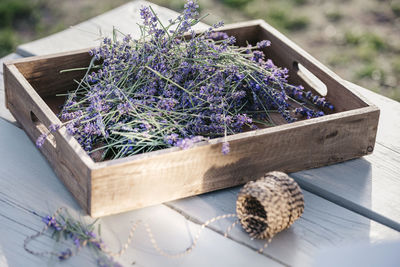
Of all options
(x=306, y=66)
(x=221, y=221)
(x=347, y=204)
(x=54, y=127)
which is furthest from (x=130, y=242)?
(x=306, y=66)

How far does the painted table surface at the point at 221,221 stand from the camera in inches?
54.3

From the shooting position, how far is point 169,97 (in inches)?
65.0

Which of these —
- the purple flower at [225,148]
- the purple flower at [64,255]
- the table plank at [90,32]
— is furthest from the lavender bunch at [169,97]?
the table plank at [90,32]

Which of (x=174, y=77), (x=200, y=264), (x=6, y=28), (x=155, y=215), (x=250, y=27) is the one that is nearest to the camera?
(x=200, y=264)

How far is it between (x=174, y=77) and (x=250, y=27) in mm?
537

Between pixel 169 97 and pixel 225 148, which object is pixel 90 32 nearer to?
pixel 169 97

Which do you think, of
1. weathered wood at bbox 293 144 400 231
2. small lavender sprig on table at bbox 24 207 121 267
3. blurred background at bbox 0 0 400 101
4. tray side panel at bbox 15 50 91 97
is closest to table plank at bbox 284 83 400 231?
weathered wood at bbox 293 144 400 231

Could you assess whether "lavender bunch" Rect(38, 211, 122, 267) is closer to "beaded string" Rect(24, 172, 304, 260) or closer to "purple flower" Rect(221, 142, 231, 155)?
"beaded string" Rect(24, 172, 304, 260)

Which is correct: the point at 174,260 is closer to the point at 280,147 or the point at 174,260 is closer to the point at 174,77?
the point at 280,147

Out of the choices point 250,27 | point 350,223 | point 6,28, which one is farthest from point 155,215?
point 6,28

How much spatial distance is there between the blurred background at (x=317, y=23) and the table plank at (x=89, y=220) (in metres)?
2.01

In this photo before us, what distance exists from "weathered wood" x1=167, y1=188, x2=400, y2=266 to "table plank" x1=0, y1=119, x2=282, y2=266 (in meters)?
0.03

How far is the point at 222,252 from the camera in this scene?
1.39 metres

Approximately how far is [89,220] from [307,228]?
53 centimetres
